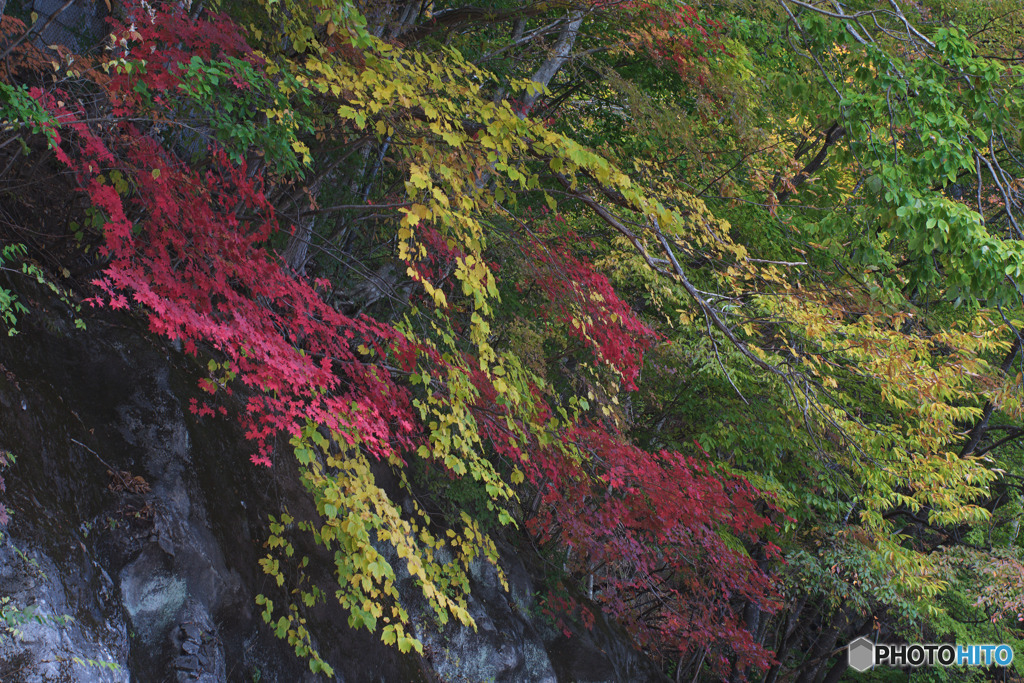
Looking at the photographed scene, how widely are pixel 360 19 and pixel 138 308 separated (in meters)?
3.23

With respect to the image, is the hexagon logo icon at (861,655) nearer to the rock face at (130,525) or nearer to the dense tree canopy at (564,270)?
the dense tree canopy at (564,270)

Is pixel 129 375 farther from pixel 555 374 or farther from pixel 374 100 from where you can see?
pixel 555 374

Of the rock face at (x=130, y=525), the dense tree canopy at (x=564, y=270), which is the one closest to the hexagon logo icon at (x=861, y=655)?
the dense tree canopy at (x=564, y=270)

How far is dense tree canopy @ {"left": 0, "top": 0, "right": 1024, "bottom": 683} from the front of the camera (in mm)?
4328

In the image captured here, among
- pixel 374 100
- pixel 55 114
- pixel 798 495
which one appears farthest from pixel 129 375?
pixel 798 495

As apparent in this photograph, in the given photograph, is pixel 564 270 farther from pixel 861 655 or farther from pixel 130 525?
pixel 861 655

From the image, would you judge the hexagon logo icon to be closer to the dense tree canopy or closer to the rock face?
the dense tree canopy

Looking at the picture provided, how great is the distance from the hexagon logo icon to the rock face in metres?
9.88

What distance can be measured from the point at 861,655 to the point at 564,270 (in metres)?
11.3

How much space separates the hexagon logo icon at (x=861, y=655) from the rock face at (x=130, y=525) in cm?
988

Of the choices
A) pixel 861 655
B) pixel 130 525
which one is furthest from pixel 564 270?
pixel 861 655

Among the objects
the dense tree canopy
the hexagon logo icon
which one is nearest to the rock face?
the dense tree canopy

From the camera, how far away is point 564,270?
5.96 metres

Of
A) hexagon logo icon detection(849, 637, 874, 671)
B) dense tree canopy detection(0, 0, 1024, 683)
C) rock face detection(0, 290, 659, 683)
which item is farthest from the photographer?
hexagon logo icon detection(849, 637, 874, 671)
